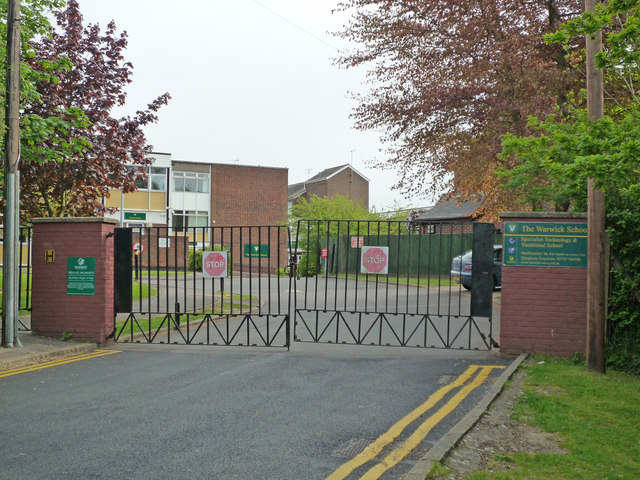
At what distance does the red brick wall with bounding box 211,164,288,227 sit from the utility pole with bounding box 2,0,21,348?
40990mm

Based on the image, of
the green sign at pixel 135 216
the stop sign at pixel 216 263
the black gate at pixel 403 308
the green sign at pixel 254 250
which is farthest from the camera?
the green sign at pixel 135 216

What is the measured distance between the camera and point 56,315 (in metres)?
11.1

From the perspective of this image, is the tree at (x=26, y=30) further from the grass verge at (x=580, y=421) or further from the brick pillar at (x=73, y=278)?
the grass verge at (x=580, y=421)

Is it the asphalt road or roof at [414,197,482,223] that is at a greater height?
roof at [414,197,482,223]

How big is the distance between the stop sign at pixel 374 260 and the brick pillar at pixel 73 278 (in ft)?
14.9

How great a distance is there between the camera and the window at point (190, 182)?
50375 mm

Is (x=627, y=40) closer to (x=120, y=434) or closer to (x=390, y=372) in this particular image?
(x=390, y=372)

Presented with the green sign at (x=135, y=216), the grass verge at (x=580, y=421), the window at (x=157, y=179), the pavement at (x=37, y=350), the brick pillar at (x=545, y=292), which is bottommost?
the pavement at (x=37, y=350)

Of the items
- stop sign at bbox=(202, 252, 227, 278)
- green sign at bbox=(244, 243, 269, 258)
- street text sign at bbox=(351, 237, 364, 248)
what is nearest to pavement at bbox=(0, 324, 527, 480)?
stop sign at bbox=(202, 252, 227, 278)

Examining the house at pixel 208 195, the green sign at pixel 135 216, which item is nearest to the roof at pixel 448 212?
the house at pixel 208 195

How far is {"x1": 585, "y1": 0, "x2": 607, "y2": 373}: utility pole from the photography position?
27.3 ft

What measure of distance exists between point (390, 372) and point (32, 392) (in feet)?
15.4

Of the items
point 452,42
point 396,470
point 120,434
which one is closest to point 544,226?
point 396,470

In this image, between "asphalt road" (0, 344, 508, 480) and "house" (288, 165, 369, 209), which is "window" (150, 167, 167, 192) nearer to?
"house" (288, 165, 369, 209)
